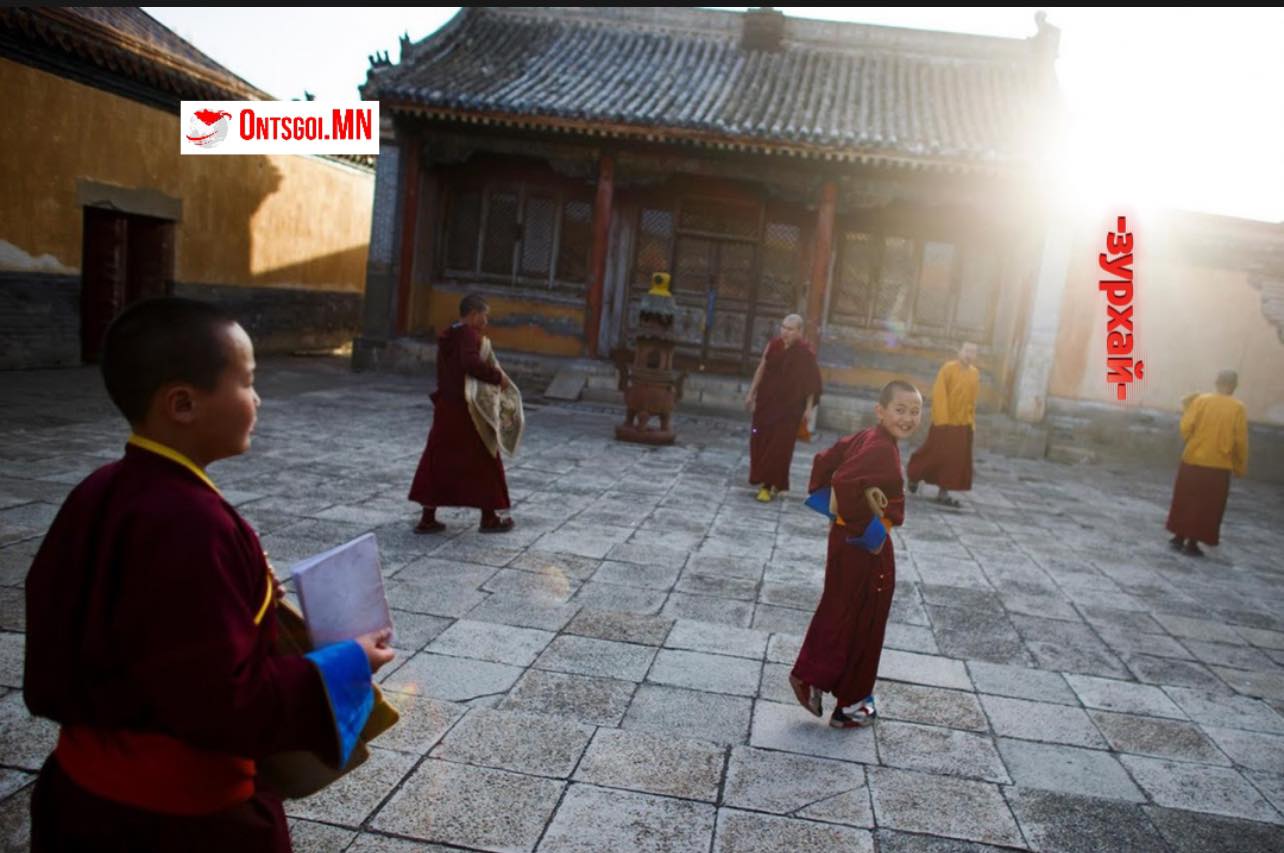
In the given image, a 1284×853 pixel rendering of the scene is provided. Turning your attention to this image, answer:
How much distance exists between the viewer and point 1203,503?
7.78m

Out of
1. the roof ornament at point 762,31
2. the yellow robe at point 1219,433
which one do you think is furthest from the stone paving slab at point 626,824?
the roof ornament at point 762,31

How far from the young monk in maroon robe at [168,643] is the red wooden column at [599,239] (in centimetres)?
1270

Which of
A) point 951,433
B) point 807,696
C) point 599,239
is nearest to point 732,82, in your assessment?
point 599,239

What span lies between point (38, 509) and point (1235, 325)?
14149mm

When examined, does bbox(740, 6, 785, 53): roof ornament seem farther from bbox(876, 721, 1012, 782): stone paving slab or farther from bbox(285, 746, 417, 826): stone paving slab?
bbox(285, 746, 417, 826): stone paving slab

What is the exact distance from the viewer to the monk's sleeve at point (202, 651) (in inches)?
50.5

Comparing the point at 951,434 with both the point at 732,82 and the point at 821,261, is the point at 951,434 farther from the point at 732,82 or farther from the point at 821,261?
the point at 732,82

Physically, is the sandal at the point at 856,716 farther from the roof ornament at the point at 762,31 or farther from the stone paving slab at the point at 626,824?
the roof ornament at the point at 762,31

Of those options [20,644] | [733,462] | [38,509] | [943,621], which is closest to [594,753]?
[20,644]

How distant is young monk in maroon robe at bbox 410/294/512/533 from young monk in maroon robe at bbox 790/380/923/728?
9.30ft

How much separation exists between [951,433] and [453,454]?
4.96 m

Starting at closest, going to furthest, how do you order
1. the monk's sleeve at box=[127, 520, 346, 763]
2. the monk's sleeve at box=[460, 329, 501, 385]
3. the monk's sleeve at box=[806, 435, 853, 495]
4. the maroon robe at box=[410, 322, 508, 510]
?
the monk's sleeve at box=[127, 520, 346, 763] → the monk's sleeve at box=[806, 435, 853, 495] → the monk's sleeve at box=[460, 329, 501, 385] → the maroon robe at box=[410, 322, 508, 510]

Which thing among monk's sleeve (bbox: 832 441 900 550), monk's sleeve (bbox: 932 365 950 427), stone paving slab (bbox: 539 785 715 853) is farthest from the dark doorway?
stone paving slab (bbox: 539 785 715 853)

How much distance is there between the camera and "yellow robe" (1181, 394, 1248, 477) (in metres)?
7.73
